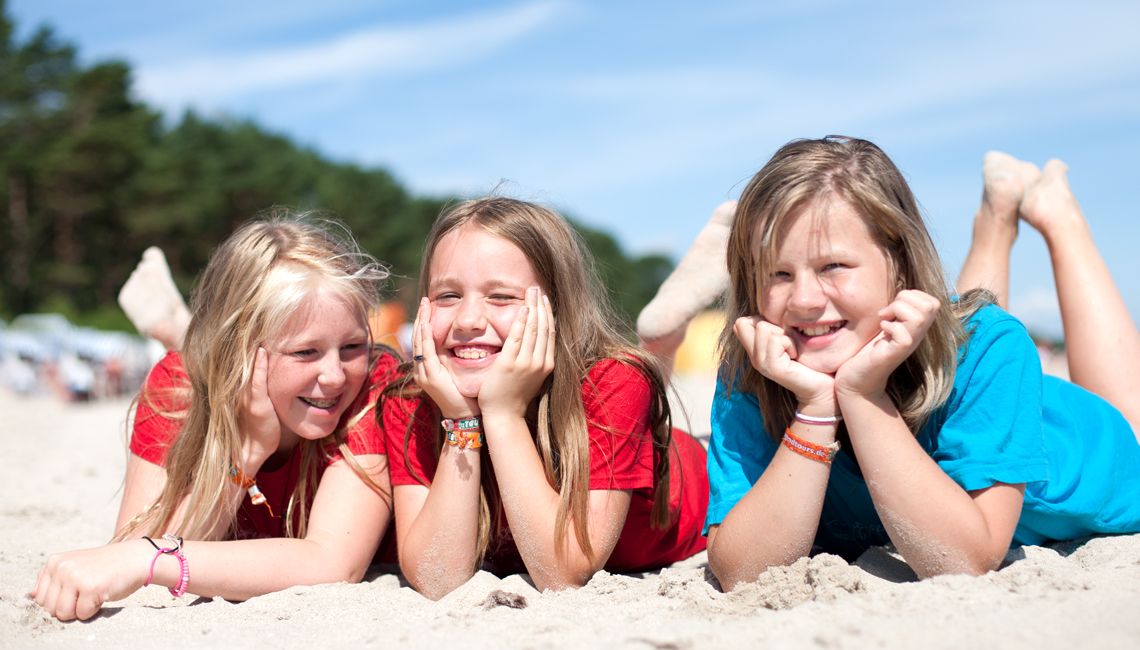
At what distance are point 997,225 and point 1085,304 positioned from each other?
584 millimetres

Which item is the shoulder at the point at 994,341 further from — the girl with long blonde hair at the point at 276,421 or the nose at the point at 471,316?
the girl with long blonde hair at the point at 276,421

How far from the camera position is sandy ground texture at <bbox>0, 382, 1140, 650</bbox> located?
2.13 metres

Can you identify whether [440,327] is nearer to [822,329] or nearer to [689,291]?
[822,329]

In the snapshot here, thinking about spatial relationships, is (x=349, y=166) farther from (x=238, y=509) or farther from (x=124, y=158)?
(x=238, y=509)

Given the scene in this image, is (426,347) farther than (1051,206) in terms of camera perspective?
No

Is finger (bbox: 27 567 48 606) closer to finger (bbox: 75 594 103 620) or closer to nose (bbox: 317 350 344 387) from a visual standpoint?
finger (bbox: 75 594 103 620)

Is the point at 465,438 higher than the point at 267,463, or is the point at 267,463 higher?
the point at 465,438

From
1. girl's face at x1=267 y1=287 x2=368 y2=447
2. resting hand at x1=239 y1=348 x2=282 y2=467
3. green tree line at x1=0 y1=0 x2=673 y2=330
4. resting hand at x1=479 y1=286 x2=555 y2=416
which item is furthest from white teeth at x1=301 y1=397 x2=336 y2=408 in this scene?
green tree line at x1=0 y1=0 x2=673 y2=330

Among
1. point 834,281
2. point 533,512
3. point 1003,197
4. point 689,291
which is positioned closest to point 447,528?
point 533,512

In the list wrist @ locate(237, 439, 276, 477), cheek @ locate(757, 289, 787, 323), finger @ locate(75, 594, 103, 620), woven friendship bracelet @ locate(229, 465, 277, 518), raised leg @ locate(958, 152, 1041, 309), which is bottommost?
finger @ locate(75, 594, 103, 620)

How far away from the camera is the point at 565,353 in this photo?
3.21 meters

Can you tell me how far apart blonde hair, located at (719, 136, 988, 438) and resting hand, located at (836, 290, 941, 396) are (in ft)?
0.59

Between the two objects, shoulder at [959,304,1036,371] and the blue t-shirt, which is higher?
shoulder at [959,304,1036,371]

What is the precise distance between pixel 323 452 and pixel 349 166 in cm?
7062
